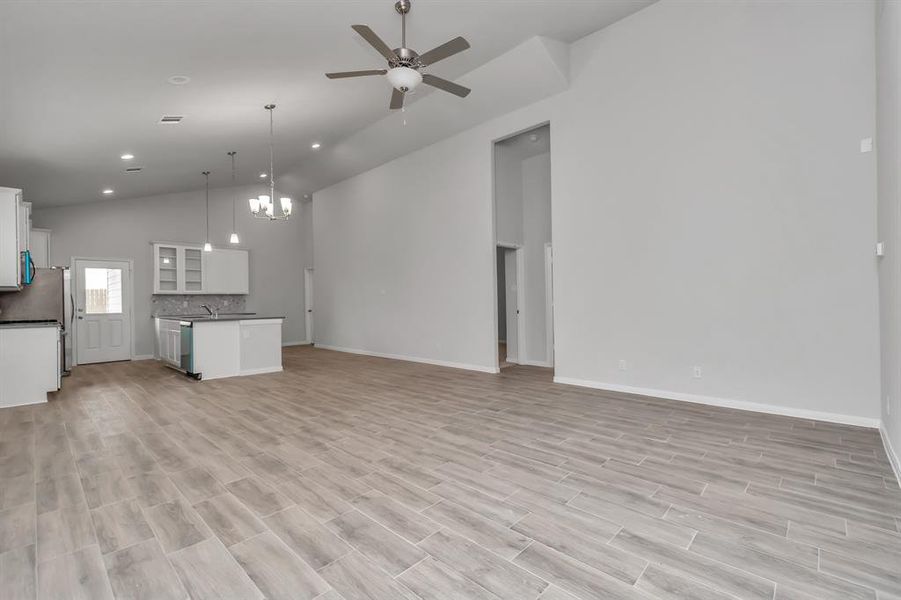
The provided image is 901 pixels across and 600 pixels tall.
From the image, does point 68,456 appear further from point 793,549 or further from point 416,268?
point 416,268

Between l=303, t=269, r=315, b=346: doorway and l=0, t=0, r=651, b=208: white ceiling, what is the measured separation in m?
5.02

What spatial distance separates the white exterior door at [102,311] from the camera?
27.3 feet

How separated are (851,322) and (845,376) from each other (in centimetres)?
46

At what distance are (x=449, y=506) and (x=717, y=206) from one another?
153 inches

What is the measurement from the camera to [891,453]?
2791 millimetres

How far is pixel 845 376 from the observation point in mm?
3592

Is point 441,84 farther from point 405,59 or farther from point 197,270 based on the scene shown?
point 197,270

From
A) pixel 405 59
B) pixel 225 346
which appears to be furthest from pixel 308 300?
pixel 405 59

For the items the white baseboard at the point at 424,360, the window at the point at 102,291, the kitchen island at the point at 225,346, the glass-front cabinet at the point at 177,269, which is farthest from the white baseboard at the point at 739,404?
the window at the point at 102,291

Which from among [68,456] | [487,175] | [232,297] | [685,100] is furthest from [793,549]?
[232,297]

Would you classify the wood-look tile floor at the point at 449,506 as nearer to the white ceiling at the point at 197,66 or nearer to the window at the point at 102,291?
the white ceiling at the point at 197,66

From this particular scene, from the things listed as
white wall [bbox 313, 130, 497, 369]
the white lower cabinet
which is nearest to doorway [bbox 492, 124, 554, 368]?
white wall [bbox 313, 130, 497, 369]

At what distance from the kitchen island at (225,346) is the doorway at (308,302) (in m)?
4.49

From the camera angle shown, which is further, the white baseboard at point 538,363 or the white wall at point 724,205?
the white baseboard at point 538,363
